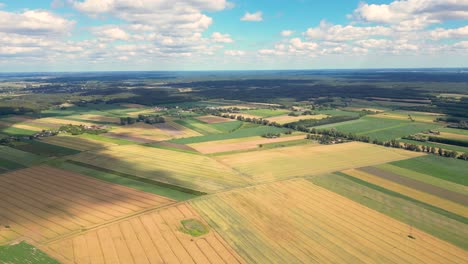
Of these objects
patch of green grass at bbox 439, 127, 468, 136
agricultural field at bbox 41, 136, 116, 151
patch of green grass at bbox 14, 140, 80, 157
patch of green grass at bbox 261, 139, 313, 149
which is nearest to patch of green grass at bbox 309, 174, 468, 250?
patch of green grass at bbox 261, 139, 313, 149

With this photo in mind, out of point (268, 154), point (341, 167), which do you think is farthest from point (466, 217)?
point (268, 154)

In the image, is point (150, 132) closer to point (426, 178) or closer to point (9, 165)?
point (9, 165)

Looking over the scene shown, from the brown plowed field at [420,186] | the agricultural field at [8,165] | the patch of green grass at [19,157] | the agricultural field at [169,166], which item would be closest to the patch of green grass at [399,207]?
the brown plowed field at [420,186]

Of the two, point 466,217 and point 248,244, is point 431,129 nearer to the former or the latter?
point 466,217

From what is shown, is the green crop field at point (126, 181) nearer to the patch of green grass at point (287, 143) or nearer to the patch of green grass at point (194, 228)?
the patch of green grass at point (194, 228)

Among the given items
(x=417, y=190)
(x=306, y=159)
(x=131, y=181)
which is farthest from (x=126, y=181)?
(x=417, y=190)

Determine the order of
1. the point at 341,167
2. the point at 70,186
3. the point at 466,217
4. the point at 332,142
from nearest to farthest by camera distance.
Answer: the point at 466,217
the point at 70,186
the point at 341,167
the point at 332,142
